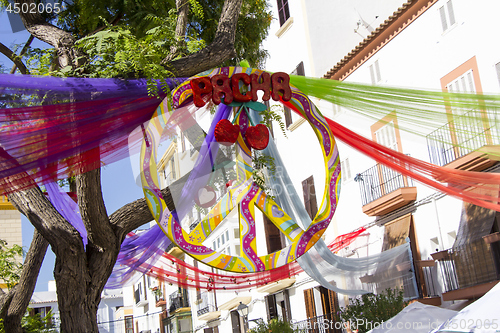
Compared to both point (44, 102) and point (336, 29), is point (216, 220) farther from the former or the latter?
point (336, 29)

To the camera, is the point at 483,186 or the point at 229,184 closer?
the point at 229,184

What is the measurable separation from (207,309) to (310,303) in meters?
8.73

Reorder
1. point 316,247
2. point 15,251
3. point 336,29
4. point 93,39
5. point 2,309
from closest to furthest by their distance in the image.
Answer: point 93,39 < point 316,247 < point 2,309 < point 15,251 < point 336,29

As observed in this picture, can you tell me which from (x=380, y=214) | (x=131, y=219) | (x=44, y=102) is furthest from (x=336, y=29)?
(x=44, y=102)

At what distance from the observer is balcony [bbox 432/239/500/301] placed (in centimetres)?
905

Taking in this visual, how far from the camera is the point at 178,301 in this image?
89.1 feet

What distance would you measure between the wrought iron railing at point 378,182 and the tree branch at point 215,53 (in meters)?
6.53

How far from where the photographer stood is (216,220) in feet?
14.4

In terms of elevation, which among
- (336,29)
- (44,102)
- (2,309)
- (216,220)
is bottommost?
(2,309)

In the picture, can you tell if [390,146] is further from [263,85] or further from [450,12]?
[263,85]

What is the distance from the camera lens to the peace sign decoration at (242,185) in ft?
13.7

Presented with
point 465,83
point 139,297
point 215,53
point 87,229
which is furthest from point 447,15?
point 139,297

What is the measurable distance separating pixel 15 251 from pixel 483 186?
7.02 m

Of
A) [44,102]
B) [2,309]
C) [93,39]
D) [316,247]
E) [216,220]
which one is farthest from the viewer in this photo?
[2,309]
